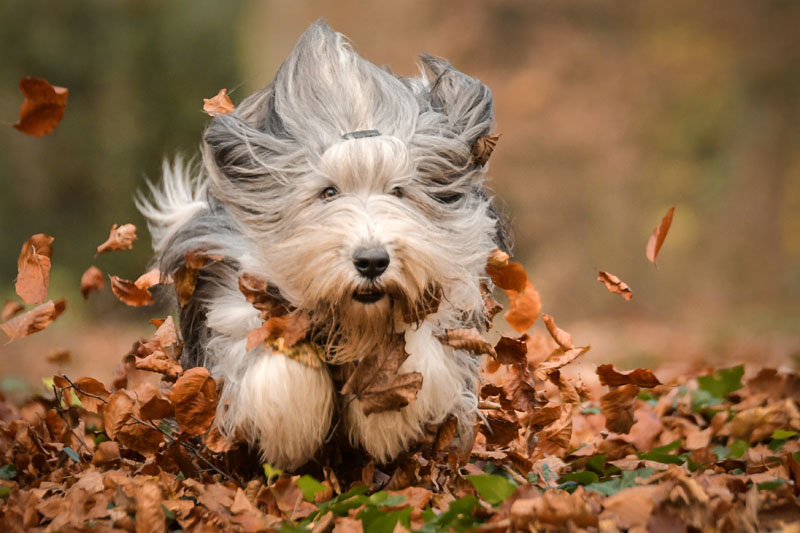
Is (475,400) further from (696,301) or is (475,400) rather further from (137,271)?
(696,301)

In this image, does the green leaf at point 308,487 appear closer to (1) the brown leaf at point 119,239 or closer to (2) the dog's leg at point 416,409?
(2) the dog's leg at point 416,409

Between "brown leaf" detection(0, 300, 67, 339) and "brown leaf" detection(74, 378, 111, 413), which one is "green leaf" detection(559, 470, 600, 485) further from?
"brown leaf" detection(0, 300, 67, 339)

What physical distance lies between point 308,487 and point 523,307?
1.10 meters

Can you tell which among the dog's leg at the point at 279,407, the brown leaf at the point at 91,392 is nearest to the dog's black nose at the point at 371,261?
the dog's leg at the point at 279,407

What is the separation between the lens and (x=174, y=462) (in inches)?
121

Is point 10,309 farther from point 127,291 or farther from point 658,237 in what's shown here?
point 658,237

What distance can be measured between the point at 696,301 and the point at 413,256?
408 inches

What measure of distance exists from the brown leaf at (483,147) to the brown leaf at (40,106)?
134 centimetres

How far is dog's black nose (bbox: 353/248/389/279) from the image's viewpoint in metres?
2.51

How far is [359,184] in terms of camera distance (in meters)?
2.74

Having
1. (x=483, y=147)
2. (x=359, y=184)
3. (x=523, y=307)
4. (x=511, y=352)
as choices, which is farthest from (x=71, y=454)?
(x=483, y=147)

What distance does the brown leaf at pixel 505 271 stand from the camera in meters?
3.08

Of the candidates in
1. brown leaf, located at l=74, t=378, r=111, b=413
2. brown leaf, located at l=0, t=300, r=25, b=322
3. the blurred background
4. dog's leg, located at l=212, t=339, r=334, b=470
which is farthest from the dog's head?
the blurred background

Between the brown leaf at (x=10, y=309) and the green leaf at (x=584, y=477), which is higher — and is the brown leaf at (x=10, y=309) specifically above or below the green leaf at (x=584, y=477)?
below
